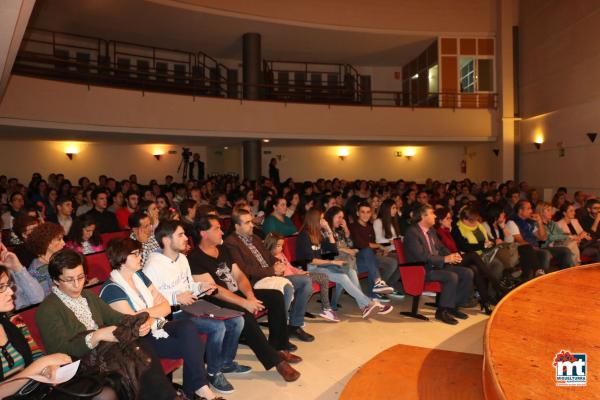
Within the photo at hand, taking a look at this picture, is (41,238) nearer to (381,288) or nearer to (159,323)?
(159,323)

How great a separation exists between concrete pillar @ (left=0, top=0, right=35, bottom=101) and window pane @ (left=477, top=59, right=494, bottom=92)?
535 inches

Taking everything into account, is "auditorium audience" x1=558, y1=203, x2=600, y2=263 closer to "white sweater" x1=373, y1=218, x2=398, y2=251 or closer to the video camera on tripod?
"white sweater" x1=373, y1=218, x2=398, y2=251

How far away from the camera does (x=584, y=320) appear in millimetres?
2482

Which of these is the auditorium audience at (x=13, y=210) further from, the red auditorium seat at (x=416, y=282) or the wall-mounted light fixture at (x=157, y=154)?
the wall-mounted light fixture at (x=157, y=154)

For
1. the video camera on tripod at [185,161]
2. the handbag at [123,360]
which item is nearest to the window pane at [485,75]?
the video camera on tripod at [185,161]

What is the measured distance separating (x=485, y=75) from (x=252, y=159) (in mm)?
7915

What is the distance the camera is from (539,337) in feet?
7.34

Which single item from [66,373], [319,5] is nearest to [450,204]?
[66,373]

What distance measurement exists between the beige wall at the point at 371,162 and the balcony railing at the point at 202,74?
1.78m

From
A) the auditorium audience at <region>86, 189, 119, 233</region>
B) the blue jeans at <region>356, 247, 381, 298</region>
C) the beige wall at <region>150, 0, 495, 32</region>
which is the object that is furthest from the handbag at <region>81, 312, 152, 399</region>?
the beige wall at <region>150, 0, 495, 32</region>

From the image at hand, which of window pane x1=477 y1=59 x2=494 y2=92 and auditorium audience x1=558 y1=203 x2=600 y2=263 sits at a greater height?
window pane x1=477 y1=59 x2=494 y2=92

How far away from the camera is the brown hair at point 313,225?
18.3ft

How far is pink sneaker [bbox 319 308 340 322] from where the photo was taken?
17.1 feet

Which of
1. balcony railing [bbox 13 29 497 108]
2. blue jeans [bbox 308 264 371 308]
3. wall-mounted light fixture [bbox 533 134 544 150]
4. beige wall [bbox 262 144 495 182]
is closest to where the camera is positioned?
blue jeans [bbox 308 264 371 308]
